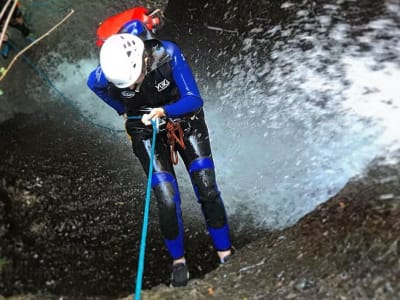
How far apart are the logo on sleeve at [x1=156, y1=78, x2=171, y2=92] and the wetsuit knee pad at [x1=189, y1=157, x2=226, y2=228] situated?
673 mm

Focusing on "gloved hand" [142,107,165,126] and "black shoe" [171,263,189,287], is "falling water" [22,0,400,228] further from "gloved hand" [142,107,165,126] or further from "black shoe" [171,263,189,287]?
"gloved hand" [142,107,165,126]

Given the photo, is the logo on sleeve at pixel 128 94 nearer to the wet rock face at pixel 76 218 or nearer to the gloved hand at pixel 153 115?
the gloved hand at pixel 153 115

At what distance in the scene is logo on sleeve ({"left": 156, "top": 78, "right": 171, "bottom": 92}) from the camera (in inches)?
171

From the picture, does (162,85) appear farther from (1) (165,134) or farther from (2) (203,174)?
(2) (203,174)

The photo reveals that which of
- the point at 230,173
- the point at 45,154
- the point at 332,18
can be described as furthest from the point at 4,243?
the point at 332,18

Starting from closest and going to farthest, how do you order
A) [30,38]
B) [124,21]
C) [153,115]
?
[153,115]
[124,21]
[30,38]

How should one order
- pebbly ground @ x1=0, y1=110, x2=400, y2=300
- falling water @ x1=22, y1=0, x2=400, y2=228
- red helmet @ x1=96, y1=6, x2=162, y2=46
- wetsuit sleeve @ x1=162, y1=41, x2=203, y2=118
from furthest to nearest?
falling water @ x1=22, y1=0, x2=400, y2=228
red helmet @ x1=96, y1=6, x2=162, y2=46
wetsuit sleeve @ x1=162, y1=41, x2=203, y2=118
pebbly ground @ x1=0, y1=110, x2=400, y2=300

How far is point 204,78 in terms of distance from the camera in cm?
740

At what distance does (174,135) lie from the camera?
445cm

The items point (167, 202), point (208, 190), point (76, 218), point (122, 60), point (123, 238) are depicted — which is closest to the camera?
point (122, 60)

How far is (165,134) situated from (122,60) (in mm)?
838

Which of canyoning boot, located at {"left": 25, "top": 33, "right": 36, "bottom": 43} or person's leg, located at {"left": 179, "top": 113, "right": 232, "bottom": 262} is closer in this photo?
person's leg, located at {"left": 179, "top": 113, "right": 232, "bottom": 262}

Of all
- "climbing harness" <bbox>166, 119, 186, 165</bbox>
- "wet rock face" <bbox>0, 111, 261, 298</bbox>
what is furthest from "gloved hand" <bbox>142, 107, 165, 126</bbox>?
"wet rock face" <bbox>0, 111, 261, 298</bbox>

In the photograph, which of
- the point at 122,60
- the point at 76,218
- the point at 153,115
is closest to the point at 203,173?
the point at 153,115
